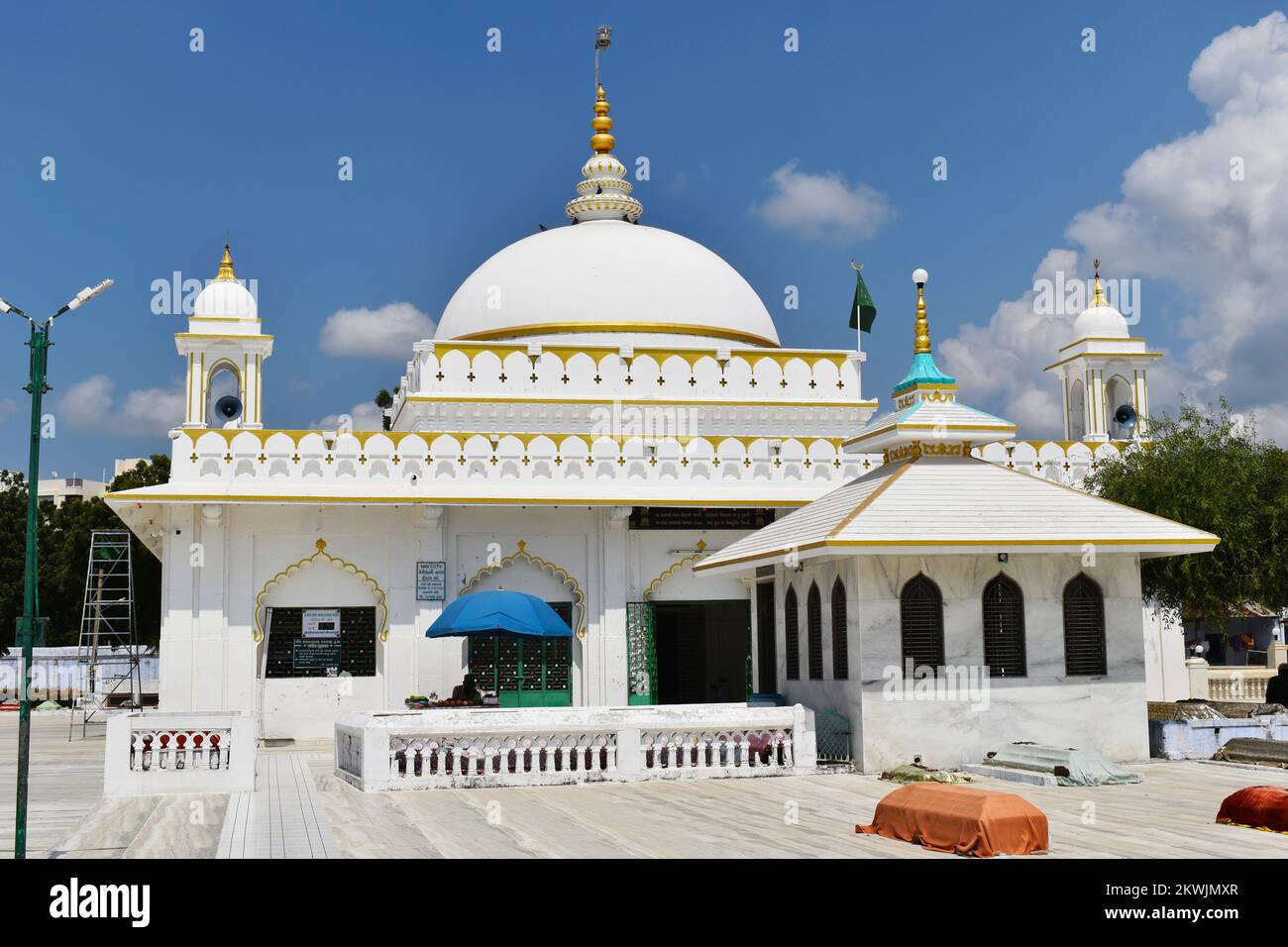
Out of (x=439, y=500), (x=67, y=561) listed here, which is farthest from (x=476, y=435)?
(x=67, y=561)

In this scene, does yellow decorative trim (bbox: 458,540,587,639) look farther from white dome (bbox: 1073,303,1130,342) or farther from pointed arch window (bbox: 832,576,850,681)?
white dome (bbox: 1073,303,1130,342)

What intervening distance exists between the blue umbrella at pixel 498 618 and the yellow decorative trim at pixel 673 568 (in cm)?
445

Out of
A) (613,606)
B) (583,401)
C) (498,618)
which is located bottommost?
(498,618)

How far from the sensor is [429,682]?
2339cm

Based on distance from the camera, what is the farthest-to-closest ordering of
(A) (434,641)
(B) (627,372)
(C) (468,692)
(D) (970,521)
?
(B) (627,372)
(A) (434,641)
(C) (468,692)
(D) (970,521)

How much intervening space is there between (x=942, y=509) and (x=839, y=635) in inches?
79.6

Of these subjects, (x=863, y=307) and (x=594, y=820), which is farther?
(x=863, y=307)

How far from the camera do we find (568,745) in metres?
16.2

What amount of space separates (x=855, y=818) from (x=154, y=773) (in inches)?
307

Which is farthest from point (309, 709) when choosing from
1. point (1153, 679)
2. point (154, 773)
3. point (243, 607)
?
point (1153, 679)

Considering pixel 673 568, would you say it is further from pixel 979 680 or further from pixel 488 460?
pixel 979 680

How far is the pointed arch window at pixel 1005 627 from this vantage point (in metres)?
17.0

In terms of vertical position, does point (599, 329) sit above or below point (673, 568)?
above
